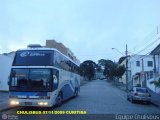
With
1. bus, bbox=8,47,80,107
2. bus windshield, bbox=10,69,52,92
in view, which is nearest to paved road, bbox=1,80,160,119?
bus, bbox=8,47,80,107

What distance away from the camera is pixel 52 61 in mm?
20875

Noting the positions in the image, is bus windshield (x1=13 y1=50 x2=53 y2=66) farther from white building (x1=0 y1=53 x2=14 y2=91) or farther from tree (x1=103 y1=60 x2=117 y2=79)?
tree (x1=103 y1=60 x2=117 y2=79)

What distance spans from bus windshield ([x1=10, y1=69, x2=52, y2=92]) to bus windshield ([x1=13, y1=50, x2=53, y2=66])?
0.54m

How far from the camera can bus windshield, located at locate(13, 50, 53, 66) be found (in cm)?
2073

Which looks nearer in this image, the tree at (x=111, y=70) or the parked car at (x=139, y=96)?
the parked car at (x=139, y=96)

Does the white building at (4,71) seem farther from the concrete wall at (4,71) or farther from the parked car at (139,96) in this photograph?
the parked car at (139,96)

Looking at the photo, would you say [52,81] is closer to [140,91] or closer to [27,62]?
[27,62]

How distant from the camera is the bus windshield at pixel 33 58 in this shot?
2073 cm

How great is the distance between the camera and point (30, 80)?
2016 cm

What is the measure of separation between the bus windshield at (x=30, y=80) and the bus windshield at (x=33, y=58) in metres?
0.54

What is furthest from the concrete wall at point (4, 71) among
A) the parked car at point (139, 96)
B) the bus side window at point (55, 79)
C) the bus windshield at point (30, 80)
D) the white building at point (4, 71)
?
the bus windshield at point (30, 80)

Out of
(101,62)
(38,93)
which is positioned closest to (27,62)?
(38,93)

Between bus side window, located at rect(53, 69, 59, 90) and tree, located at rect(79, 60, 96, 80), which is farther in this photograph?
tree, located at rect(79, 60, 96, 80)

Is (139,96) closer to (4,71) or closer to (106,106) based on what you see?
(106,106)
